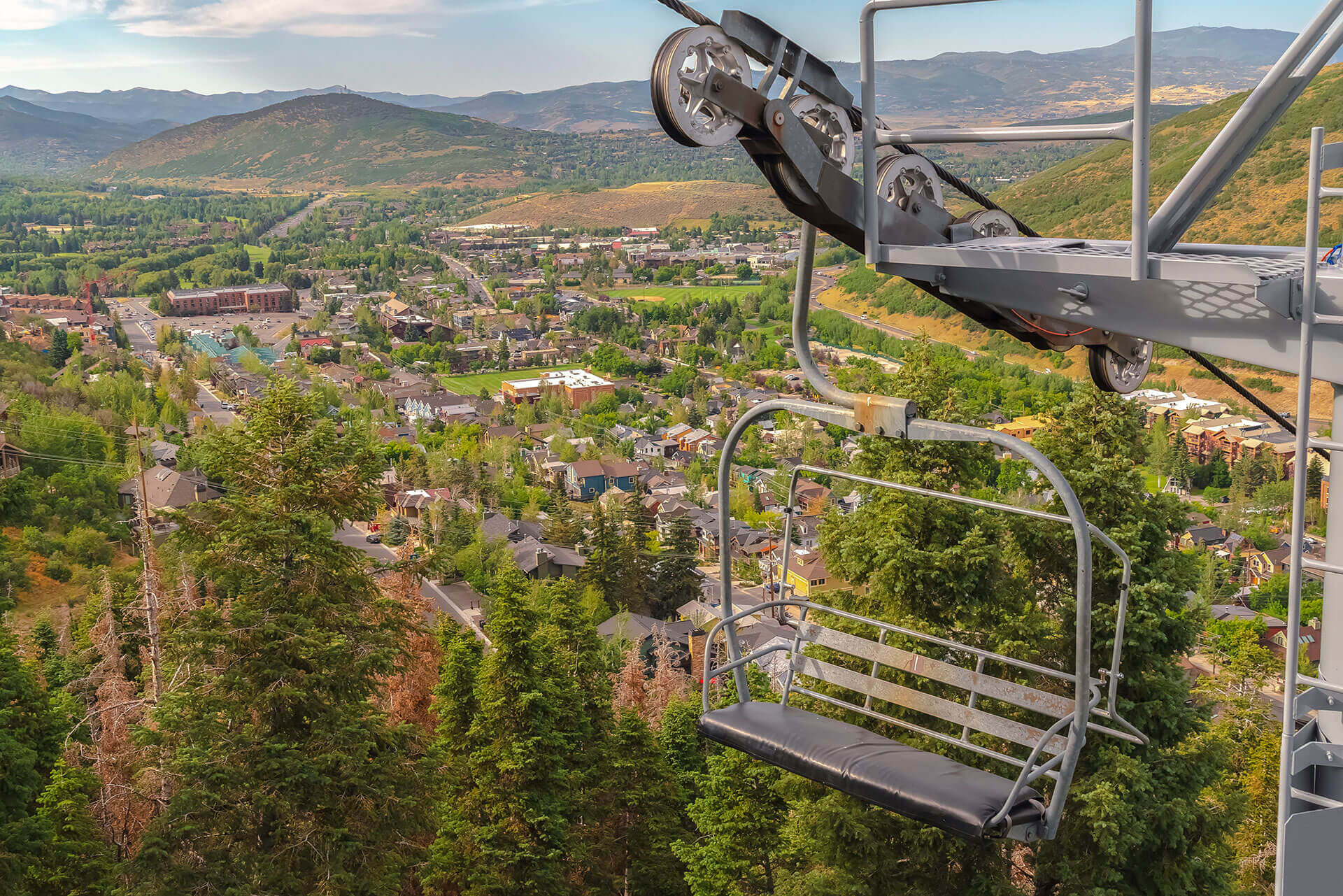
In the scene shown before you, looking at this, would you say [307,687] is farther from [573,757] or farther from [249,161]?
[249,161]

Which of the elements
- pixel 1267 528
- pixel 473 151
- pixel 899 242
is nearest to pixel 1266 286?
pixel 899 242

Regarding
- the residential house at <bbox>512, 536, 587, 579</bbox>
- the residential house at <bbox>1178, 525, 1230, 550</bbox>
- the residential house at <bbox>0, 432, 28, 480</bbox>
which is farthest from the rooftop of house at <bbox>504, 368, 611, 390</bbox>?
the residential house at <bbox>1178, 525, 1230, 550</bbox>

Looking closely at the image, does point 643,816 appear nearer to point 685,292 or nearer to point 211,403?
point 211,403

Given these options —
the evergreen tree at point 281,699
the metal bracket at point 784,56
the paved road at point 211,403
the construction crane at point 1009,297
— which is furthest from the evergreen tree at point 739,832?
the paved road at point 211,403

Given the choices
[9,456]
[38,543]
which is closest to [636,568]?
[38,543]

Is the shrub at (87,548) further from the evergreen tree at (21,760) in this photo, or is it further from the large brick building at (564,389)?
the large brick building at (564,389)
